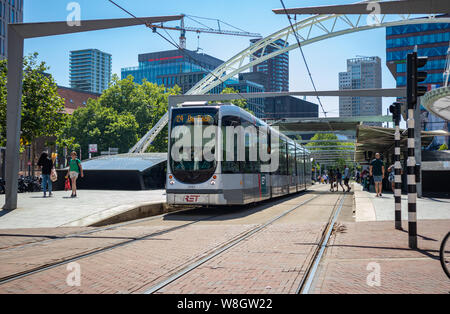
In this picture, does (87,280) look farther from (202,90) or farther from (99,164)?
(202,90)

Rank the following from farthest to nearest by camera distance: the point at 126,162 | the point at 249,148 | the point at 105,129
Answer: the point at 105,129, the point at 126,162, the point at 249,148

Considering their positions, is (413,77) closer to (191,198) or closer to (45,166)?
(191,198)

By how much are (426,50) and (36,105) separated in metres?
81.1

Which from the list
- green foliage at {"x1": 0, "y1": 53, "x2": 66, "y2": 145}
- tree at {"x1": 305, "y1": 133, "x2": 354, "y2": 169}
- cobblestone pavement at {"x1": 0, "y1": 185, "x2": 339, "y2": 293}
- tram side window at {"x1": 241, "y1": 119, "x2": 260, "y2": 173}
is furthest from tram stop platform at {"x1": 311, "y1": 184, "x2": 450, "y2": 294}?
tree at {"x1": 305, "y1": 133, "x2": 354, "y2": 169}

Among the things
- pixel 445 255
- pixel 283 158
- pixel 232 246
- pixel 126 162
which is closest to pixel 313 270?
pixel 445 255

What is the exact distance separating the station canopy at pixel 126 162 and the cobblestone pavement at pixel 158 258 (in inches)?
572

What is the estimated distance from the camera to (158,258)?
718 centimetres

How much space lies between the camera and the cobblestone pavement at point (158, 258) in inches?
214

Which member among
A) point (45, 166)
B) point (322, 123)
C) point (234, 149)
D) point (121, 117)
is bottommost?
point (45, 166)

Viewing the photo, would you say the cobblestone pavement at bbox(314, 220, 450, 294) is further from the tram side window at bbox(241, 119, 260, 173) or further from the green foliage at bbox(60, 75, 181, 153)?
the green foliage at bbox(60, 75, 181, 153)

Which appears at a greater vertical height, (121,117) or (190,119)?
(121,117)

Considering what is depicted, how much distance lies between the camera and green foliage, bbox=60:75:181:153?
57562 millimetres

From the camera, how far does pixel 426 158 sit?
2814cm
